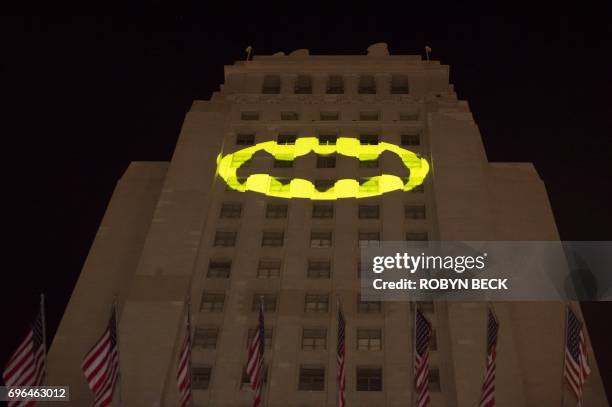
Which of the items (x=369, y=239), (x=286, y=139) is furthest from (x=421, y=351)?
(x=286, y=139)

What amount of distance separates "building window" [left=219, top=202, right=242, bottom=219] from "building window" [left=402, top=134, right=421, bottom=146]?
1361cm

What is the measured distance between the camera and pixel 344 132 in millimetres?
77500

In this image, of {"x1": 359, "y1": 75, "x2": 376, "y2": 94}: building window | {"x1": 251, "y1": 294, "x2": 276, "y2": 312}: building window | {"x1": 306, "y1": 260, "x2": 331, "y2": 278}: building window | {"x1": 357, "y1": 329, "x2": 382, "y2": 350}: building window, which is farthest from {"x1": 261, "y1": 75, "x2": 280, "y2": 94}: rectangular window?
{"x1": 357, "y1": 329, "x2": 382, "y2": 350}: building window

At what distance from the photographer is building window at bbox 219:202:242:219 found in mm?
69438

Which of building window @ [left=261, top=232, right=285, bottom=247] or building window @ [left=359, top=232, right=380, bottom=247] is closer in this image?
building window @ [left=359, top=232, right=380, bottom=247]

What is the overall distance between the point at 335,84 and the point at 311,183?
51.2 ft

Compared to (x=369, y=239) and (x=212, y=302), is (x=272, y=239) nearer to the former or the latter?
(x=369, y=239)

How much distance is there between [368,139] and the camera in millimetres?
77062

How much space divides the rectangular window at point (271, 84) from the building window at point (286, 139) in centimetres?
804

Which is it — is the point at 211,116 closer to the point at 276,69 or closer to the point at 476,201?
the point at 276,69

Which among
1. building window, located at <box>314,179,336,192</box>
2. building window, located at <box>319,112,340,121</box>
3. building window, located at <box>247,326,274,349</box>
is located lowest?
building window, located at <box>247,326,274,349</box>

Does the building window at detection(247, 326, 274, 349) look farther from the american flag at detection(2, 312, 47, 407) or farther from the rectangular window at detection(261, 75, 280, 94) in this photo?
the rectangular window at detection(261, 75, 280, 94)

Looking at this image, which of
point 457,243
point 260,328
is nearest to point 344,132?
point 457,243

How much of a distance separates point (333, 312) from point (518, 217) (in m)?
16.8
